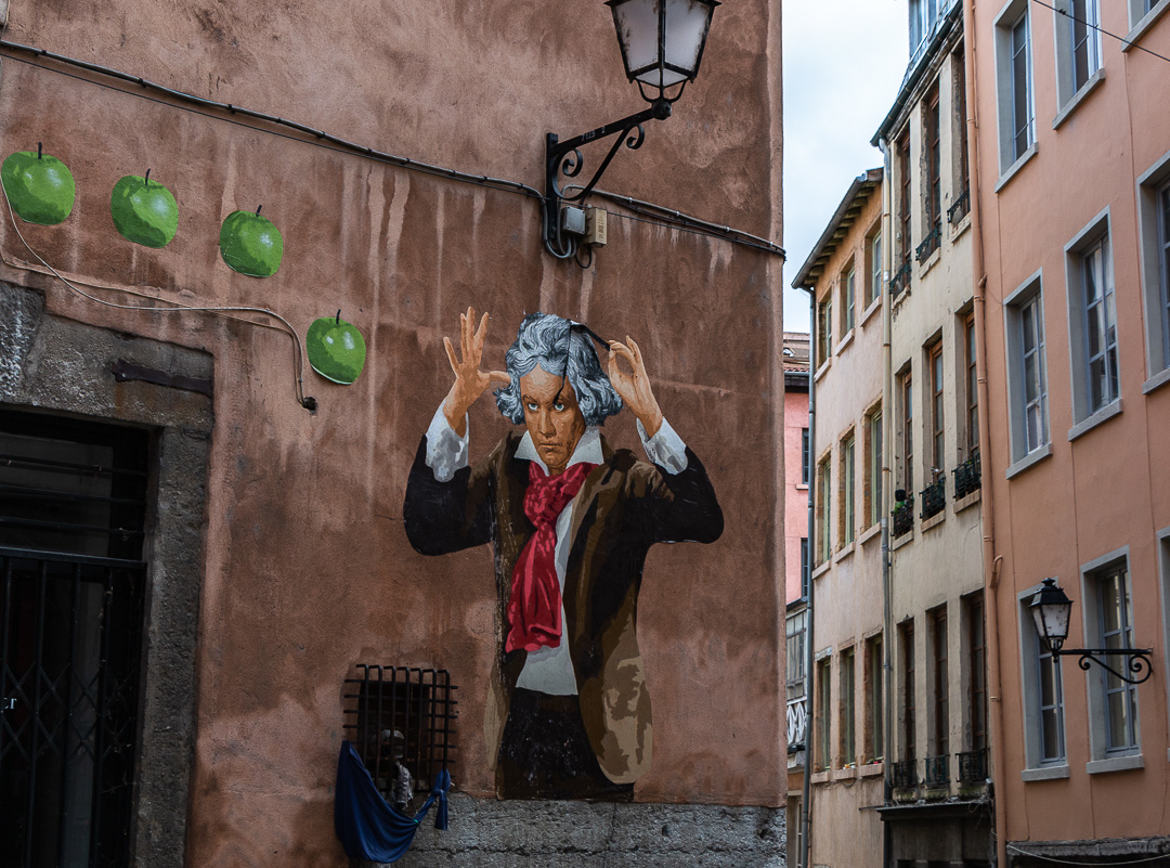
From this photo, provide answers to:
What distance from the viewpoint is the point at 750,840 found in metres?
8.44

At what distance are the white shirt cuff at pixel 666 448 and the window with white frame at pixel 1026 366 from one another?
26.7 feet

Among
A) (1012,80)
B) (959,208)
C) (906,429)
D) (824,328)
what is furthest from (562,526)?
(824,328)

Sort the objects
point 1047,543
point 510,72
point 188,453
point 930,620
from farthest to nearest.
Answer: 1. point 930,620
2. point 1047,543
3. point 510,72
4. point 188,453

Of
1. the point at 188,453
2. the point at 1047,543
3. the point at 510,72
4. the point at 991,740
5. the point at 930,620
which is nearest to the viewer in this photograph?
the point at 188,453

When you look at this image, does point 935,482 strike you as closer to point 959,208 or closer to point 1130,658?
point 959,208

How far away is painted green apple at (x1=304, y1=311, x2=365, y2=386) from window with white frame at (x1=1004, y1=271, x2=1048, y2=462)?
385 inches

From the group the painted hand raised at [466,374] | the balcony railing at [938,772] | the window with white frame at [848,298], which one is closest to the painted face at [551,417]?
the painted hand raised at [466,374]

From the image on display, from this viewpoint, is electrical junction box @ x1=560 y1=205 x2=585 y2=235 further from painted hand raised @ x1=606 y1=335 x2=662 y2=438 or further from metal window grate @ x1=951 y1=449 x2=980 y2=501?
metal window grate @ x1=951 y1=449 x2=980 y2=501

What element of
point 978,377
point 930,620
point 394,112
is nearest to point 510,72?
point 394,112

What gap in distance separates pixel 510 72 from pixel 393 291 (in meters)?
1.41

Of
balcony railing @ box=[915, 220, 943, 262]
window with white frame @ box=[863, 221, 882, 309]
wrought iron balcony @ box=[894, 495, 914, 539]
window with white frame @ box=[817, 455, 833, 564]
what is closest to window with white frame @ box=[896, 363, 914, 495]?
wrought iron balcony @ box=[894, 495, 914, 539]

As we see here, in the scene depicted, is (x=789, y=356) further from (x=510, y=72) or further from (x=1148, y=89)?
A: (x=510, y=72)

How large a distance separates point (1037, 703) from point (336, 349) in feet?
33.3

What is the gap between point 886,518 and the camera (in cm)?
2167
